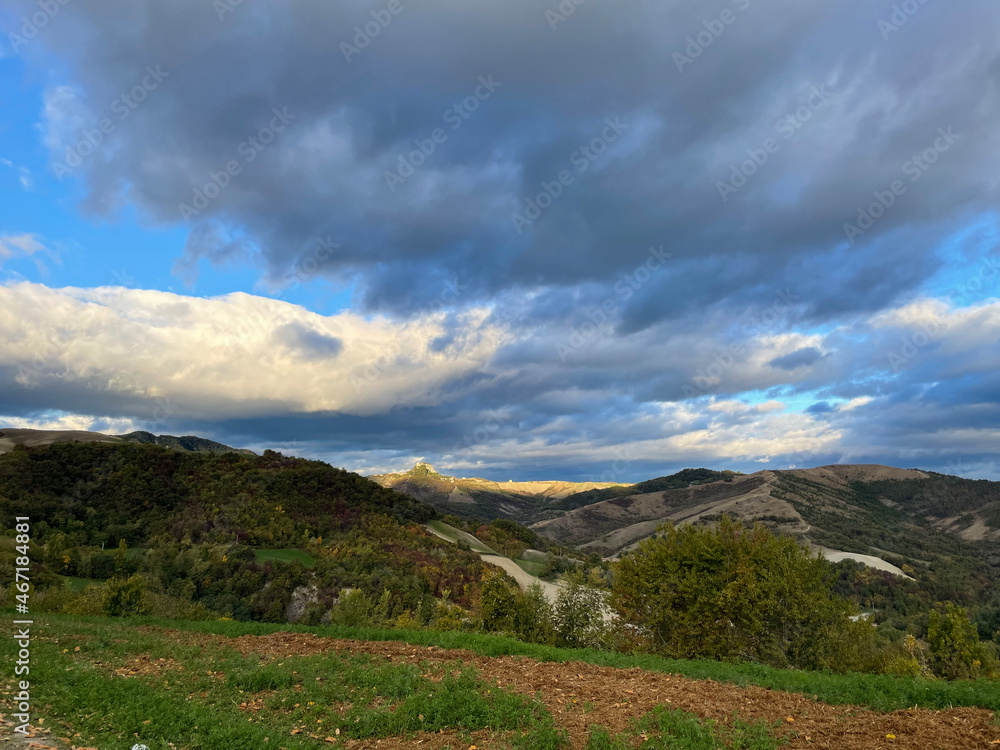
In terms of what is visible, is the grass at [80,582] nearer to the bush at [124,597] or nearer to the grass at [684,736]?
the bush at [124,597]

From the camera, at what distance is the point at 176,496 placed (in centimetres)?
9512

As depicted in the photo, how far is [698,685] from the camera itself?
13023mm

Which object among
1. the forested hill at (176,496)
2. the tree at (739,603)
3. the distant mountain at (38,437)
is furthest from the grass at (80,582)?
the distant mountain at (38,437)

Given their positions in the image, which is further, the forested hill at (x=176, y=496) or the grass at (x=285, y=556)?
the forested hill at (x=176, y=496)

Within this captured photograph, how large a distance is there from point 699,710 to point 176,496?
106 m

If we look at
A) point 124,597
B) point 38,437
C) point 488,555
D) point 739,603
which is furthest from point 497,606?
point 38,437

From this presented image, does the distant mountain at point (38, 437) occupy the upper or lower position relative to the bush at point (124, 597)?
upper

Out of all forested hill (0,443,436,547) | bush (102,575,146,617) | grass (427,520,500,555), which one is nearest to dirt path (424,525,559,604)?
grass (427,520,500,555)

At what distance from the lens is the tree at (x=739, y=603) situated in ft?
84.5

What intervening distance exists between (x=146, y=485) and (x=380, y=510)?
43530 millimetres

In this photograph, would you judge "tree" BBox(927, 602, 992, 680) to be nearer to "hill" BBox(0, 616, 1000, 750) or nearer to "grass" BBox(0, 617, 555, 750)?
"hill" BBox(0, 616, 1000, 750)

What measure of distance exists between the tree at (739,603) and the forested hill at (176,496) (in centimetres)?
7477

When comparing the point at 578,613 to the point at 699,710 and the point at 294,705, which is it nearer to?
the point at 699,710

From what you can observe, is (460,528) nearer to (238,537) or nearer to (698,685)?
(238,537)
